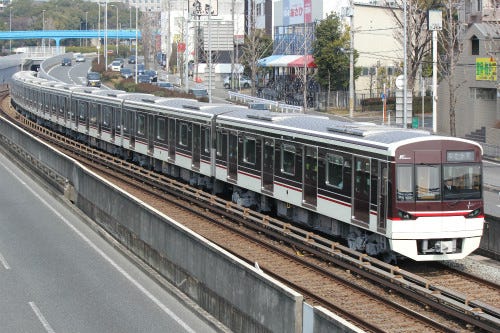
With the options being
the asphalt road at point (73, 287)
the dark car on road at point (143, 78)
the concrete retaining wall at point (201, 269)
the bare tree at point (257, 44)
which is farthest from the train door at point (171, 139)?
the dark car on road at point (143, 78)

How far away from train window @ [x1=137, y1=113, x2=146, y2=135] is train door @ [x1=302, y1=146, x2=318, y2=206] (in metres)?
15.1

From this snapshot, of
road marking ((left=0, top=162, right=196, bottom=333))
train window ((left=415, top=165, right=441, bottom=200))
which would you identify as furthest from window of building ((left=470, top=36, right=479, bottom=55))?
train window ((left=415, top=165, right=441, bottom=200))

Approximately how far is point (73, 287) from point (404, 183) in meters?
7.26

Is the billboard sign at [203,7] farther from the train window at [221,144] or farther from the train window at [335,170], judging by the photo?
the train window at [335,170]

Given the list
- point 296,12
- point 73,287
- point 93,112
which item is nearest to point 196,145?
point 73,287

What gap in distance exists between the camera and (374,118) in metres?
62.7

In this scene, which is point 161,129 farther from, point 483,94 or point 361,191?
point 483,94

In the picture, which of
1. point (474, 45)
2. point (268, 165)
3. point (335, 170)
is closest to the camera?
point (335, 170)

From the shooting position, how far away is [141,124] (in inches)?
1463

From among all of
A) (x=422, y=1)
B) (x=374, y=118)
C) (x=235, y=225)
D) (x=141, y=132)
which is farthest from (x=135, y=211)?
(x=422, y=1)

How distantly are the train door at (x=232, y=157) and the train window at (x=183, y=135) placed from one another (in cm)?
407

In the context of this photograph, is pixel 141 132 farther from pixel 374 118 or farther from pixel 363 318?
pixel 374 118

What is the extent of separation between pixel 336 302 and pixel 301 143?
21.9 ft

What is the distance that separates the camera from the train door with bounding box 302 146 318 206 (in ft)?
73.2
